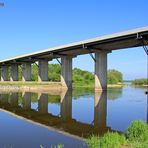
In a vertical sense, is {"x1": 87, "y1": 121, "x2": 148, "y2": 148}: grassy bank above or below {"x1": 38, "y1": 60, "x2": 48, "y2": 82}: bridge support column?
below

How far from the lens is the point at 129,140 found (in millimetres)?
11656

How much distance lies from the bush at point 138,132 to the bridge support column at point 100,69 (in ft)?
149

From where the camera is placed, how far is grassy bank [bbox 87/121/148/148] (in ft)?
34.4

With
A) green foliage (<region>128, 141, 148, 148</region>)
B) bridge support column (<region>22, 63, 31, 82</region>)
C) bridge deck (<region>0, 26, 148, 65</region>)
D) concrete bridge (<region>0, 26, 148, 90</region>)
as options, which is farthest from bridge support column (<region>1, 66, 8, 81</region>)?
green foliage (<region>128, 141, 148, 148</region>)

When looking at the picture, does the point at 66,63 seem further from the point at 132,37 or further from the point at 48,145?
the point at 48,145

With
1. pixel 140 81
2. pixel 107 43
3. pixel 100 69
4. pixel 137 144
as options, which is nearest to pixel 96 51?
pixel 100 69

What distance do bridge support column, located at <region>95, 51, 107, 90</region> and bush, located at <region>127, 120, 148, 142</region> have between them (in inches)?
1787

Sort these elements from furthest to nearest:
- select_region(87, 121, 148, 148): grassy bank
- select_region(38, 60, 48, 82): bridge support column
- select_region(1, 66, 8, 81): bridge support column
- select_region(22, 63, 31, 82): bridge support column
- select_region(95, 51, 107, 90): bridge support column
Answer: select_region(1, 66, 8, 81): bridge support column → select_region(22, 63, 31, 82): bridge support column → select_region(38, 60, 48, 82): bridge support column → select_region(95, 51, 107, 90): bridge support column → select_region(87, 121, 148, 148): grassy bank

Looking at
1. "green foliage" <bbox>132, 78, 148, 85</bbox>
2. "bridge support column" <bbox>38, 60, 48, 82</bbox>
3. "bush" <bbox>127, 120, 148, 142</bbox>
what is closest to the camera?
"bush" <bbox>127, 120, 148, 142</bbox>

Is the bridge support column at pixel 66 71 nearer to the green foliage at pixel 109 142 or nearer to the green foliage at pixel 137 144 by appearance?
the green foliage at pixel 109 142

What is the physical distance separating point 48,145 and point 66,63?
183ft

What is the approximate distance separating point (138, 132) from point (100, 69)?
151ft

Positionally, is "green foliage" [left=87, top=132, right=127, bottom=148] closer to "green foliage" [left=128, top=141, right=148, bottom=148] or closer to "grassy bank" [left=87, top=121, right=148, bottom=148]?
"grassy bank" [left=87, top=121, right=148, bottom=148]

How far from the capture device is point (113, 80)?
12575 centimetres
